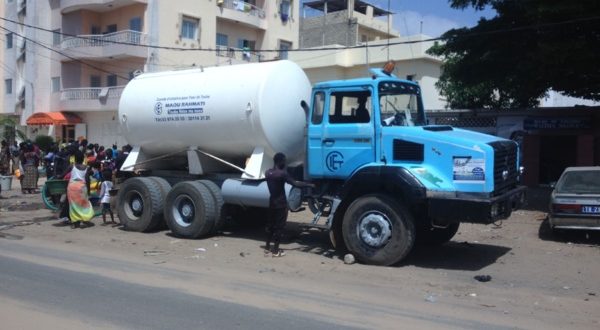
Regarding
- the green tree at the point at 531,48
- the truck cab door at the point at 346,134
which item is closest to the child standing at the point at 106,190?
the truck cab door at the point at 346,134

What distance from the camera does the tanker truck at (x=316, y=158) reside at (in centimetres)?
828

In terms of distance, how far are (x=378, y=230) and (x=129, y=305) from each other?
13.0 feet

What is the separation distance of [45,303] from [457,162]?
5.61 metres

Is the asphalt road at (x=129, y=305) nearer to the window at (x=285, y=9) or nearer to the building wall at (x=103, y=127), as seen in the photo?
the building wall at (x=103, y=127)

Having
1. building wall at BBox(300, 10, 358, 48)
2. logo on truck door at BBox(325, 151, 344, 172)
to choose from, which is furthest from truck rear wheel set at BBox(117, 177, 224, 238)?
building wall at BBox(300, 10, 358, 48)

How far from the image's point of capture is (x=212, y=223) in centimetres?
1106

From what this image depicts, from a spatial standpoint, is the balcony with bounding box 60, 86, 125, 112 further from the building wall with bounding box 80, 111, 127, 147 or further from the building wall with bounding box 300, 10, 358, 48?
the building wall with bounding box 300, 10, 358, 48

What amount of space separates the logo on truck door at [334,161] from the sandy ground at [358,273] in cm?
151

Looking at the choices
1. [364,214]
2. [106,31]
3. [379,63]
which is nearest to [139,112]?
[364,214]

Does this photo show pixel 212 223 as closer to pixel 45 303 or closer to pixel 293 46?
pixel 45 303

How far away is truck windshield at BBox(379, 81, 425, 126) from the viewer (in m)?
9.10

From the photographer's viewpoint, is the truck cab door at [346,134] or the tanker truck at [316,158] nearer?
the tanker truck at [316,158]

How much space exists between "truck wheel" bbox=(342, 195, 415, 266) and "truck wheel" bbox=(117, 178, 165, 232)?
4.60m

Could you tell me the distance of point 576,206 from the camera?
34.8ft
